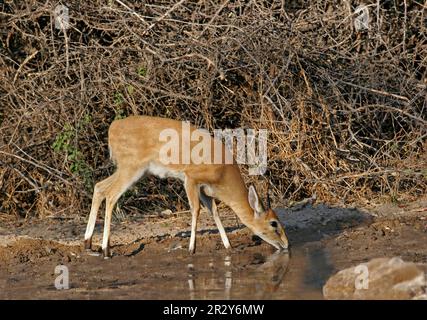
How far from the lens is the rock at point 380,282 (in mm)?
7281

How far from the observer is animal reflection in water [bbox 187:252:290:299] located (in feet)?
25.9

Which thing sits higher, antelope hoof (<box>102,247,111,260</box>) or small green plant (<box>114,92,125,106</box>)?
small green plant (<box>114,92,125,106</box>)

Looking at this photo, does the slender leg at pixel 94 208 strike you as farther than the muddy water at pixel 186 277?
Yes

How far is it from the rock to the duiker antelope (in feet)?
6.66

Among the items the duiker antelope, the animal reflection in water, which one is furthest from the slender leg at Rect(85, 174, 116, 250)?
the animal reflection in water

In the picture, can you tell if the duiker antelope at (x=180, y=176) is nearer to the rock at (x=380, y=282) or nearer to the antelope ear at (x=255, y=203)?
the antelope ear at (x=255, y=203)

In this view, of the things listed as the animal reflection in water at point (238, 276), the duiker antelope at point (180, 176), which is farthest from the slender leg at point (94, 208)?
the animal reflection in water at point (238, 276)

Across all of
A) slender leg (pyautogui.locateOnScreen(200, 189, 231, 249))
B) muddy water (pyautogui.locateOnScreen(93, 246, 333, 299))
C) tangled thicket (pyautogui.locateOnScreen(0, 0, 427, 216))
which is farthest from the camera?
tangled thicket (pyautogui.locateOnScreen(0, 0, 427, 216))

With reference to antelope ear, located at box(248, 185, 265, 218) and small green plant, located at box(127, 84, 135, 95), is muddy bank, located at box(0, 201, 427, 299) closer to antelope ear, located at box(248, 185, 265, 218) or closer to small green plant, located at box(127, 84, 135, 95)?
antelope ear, located at box(248, 185, 265, 218)

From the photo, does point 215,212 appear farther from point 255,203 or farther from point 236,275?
point 236,275

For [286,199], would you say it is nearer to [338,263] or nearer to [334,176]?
[334,176]

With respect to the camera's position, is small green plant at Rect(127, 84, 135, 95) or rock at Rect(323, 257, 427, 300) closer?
rock at Rect(323, 257, 427, 300)

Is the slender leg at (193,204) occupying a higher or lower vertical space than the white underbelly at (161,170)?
lower

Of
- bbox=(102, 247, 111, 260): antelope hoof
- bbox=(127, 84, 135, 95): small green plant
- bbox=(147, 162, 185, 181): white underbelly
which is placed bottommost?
bbox=(102, 247, 111, 260): antelope hoof
